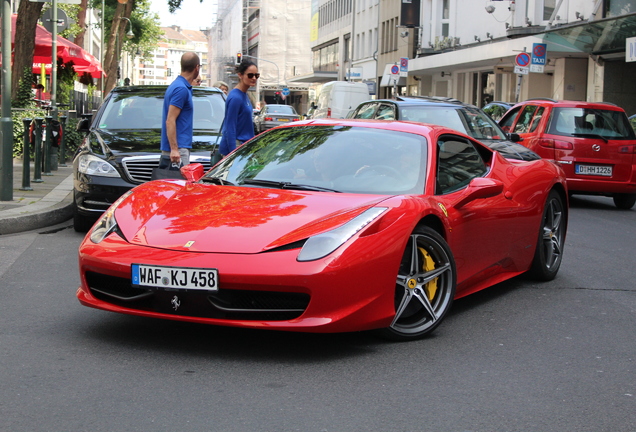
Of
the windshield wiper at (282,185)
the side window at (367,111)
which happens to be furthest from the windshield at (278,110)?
the windshield wiper at (282,185)

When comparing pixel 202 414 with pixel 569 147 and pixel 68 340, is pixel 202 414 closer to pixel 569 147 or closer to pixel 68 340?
pixel 68 340

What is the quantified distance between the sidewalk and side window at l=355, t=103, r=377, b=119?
4.43m

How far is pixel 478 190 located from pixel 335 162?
886 millimetres

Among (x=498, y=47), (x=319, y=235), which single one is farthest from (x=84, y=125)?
(x=498, y=47)

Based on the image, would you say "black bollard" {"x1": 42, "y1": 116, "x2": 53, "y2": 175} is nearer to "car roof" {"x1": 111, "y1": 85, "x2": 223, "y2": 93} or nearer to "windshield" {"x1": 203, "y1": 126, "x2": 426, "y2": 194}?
"car roof" {"x1": 111, "y1": 85, "x2": 223, "y2": 93}

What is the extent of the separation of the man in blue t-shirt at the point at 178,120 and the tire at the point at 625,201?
27.7 ft

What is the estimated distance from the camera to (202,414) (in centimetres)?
375

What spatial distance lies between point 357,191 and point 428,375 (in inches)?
53.2

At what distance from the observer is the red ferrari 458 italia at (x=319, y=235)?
457 centimetres

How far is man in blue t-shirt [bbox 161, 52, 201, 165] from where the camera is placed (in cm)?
830

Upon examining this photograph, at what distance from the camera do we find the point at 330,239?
15.3ft

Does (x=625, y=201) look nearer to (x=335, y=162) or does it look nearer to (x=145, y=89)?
(x=145, y=89)

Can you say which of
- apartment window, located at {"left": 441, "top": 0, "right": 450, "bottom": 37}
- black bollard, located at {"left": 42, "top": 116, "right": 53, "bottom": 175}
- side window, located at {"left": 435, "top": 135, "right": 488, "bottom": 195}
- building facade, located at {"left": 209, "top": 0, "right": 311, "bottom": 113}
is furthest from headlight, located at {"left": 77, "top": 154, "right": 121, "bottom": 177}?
building facade, located at {"left": 209, "top": 0, "right": 311, "bottom": 113}

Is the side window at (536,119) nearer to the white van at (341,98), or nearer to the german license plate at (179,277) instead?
the german license plate at (179,277)
